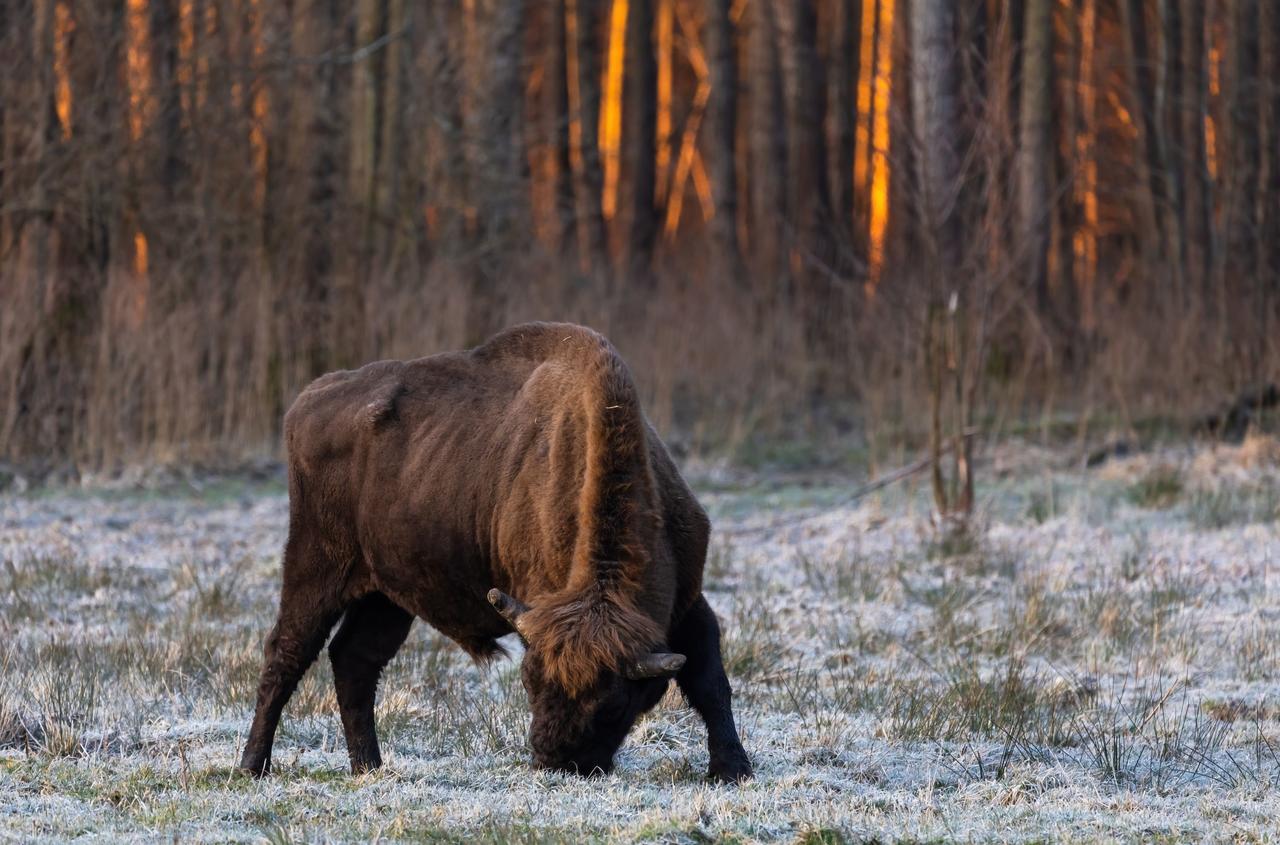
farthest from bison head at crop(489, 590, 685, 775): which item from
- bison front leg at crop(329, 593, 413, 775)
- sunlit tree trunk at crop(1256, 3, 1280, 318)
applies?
sunlit tree trunk at crop(1256, 3, 1280, 318)

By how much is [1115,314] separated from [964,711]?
35.1 feet

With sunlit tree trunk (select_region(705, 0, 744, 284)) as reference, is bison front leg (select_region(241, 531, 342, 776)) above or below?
below

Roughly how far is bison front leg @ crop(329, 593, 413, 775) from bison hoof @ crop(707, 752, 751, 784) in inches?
44.0

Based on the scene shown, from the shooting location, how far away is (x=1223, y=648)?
23.7 ft

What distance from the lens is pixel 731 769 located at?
16.5 ft

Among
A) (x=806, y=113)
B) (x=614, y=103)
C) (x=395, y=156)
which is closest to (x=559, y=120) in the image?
(x=806, y=113)

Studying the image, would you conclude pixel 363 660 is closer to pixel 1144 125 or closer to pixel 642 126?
pixel 1144 125

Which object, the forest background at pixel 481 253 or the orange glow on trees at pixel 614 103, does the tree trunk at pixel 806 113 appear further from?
the orange glow on trees at pixel 614 103

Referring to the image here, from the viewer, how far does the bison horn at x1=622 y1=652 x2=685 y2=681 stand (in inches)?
181

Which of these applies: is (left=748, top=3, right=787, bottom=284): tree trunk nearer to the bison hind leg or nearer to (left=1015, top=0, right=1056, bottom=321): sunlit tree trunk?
(left=1015, top=0, right=1056, bottom=321): sunlit tree trunk

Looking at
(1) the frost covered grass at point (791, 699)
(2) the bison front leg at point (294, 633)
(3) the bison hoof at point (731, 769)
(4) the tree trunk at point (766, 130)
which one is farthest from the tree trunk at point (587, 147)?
(3) the bison hoof at point (731, 769)

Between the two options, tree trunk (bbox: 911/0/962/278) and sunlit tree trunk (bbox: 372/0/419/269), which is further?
sunlit tree trunk (bbox: 372/0/419/269)

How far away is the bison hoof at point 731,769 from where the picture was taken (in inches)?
197

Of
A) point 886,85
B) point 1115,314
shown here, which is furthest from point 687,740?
point 1115,314
